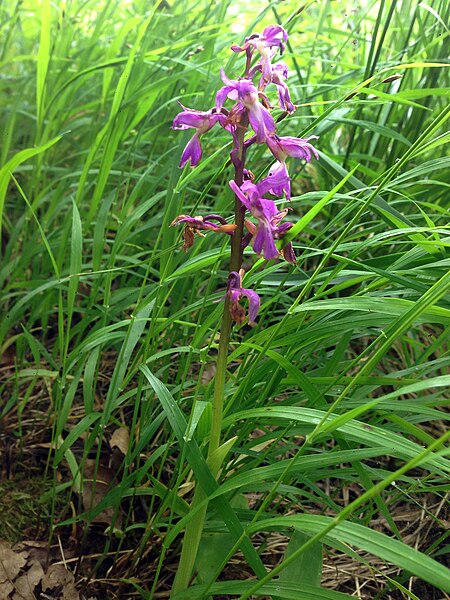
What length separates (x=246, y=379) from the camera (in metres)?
1.09

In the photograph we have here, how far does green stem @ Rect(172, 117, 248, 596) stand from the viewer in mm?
996

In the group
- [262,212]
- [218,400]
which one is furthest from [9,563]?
[262,212]

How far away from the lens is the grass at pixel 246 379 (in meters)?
1.01

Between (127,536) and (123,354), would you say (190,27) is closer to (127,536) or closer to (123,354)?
(123,354)

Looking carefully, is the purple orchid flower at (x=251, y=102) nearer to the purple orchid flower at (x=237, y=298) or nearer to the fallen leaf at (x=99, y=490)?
the purple orchid flower at (x=237, y=298)

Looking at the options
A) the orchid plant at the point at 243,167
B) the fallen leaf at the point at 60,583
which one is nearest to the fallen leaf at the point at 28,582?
the fallen leaf at the point at 60,583

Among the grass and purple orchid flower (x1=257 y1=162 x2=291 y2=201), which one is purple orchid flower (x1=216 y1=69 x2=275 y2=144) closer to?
purple orchid flower (x1=257 y1=162 x2=291 y2=201)

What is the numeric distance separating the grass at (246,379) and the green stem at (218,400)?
0.04 metres

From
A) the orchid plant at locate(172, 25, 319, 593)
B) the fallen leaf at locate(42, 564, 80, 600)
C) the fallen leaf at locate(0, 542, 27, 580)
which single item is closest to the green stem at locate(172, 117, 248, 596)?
the orchid plant at locate(172, 25, 319, 593)

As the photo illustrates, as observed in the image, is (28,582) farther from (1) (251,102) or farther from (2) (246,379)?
(1) (251,102)

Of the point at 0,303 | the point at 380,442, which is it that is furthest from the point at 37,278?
the point at 380,442

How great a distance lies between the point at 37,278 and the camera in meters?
1.78

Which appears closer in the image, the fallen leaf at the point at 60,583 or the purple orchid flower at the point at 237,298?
the purple orchid flower at the point at 237,298

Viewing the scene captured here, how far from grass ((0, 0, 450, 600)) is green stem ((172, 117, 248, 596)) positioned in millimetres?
36
